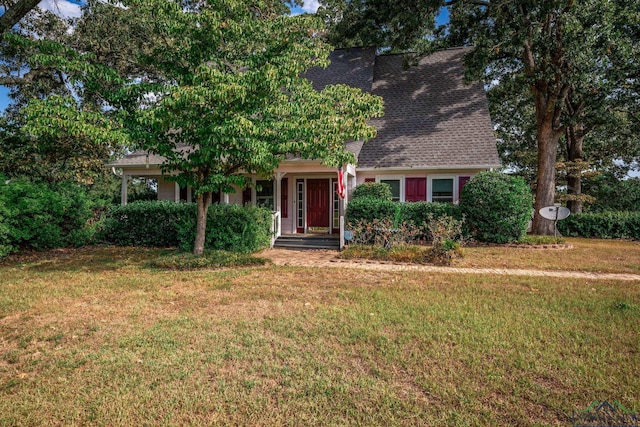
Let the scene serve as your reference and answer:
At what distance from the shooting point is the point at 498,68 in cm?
1662

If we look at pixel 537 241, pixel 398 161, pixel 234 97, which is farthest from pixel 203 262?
pixel 537 241

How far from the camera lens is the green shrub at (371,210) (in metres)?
10.7

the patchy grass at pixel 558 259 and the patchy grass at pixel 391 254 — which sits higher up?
the patchy grass at pixel 391 254

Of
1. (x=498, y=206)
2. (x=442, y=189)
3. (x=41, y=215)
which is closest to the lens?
(x=41, y=215)

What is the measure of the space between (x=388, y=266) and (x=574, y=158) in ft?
58.3

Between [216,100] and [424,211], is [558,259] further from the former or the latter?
[216,100]

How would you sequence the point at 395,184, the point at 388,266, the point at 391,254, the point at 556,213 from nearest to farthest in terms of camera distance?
the point at 388,266, the point at 391,254, the point at 556,213, the point at 395,184

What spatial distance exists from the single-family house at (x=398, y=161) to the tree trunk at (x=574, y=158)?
831 centimetres

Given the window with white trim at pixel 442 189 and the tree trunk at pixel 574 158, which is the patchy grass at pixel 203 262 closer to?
the window with white trim at pixel 442 189

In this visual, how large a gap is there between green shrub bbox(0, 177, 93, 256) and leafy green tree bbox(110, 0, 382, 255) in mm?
4033

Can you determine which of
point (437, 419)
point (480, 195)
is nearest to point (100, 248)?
point (437, 419)

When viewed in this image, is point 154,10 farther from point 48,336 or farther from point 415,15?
point 415,15

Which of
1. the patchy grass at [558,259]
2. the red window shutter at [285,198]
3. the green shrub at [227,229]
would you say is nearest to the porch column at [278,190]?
the red window shutter at [285,198]

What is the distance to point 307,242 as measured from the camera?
11.6 m
